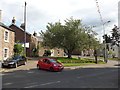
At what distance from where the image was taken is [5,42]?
24.1 metres

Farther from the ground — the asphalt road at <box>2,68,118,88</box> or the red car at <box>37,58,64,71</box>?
the red car at <box>37,58,64,71</box>

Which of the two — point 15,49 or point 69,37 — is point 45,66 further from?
point 69,37

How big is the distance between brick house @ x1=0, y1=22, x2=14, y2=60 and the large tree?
483 inches

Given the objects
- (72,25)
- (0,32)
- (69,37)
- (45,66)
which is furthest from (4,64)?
(72,25)

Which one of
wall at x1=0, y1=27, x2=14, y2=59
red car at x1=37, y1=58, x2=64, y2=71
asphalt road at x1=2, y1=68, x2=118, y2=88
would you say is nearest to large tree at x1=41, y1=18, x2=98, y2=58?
wall at x1=0, y1=27, x2=14, y2=59

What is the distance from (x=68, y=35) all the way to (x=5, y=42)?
1615 centimetres

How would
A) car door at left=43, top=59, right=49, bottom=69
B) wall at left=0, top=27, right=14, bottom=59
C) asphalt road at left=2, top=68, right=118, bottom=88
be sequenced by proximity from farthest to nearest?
1. wall at left=0, top=27, right=14, bottom=59
2. car door at left=43, top=59, right=49, bottom=69
3. asphalt road at left=2, top=68, right=118, bottom=88

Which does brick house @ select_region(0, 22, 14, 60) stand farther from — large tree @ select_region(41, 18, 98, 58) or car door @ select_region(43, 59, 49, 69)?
large tree @ select_region(41, 18, 98, 58)

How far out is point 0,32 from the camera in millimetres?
22734

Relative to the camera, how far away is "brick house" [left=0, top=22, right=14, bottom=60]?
22956mm

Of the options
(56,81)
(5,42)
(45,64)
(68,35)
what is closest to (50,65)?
(45,64)

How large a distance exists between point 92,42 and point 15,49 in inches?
778

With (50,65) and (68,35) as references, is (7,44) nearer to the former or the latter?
(50,65)

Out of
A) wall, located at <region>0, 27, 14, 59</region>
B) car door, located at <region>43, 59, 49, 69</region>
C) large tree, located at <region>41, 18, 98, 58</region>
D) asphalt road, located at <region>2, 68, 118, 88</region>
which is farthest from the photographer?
large tree, located at <region>41, 18, 98, 58</region>
